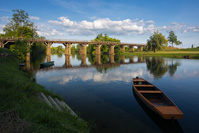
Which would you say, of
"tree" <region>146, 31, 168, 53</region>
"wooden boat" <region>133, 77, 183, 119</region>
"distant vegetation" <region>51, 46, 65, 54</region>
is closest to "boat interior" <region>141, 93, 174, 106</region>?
"wooden boat" <region>133, 77, 183, 119</region>

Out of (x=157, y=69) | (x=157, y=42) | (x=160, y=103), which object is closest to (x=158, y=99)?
(x=160, y=103)

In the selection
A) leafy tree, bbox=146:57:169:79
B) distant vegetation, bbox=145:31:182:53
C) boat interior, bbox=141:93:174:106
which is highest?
distant vegetation, bbox=145:31:182:53

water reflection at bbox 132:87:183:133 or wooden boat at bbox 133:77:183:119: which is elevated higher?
wooden boat at bbox 133:77:183:119

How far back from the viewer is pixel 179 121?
7926mm

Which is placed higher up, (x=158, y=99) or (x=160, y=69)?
(x=160, y=69)

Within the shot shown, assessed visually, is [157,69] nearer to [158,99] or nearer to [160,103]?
[158,99]

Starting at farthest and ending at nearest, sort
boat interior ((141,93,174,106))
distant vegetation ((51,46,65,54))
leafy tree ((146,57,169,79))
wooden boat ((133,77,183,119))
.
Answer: distant vegetation ((51,46,65,54)) → leafy tree ((146,57,169,79)) → boat interior ((141,93,174,106)) → wooden boat ((133,77,183,119))

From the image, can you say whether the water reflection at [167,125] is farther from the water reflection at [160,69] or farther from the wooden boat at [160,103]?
the water reflection at [160,69]

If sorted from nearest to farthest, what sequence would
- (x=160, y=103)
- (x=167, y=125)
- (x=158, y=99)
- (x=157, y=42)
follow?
1. (x=167, y=125)
2. (x=160, y=103)
3. (x=158, y=99)
4. (x=157, y=42)

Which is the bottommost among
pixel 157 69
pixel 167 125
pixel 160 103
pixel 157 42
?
pixel 167 125

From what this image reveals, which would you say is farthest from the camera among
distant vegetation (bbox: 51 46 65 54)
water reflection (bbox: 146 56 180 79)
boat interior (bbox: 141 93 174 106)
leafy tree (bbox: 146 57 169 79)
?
distant vegetation (bbox: 51 46 65 54)

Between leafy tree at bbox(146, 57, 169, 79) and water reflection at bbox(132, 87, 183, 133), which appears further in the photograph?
leafy tree at bbox(146, 57, 169, 79)

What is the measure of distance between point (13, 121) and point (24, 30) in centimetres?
6665

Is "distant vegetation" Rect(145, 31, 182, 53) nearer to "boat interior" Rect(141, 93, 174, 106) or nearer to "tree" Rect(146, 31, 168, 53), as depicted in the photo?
"tree" Rect(146, 31, 168, 53)
